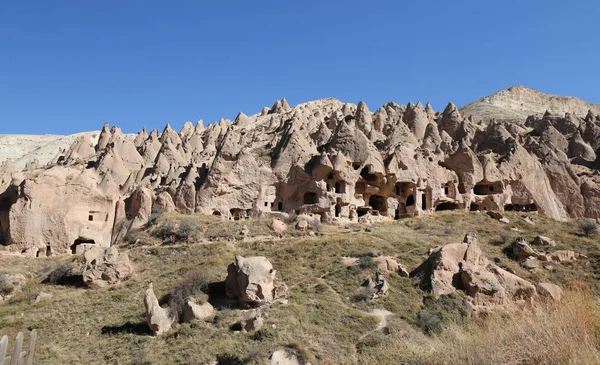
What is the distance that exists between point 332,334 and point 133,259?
13525 millimetres

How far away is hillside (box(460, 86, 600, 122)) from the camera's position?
94.5 m

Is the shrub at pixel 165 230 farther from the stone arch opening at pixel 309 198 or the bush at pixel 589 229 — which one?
the bush at pixel 589 229

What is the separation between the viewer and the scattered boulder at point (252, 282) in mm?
16422

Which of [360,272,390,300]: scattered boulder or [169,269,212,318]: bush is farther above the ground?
[360,272,390,300]: scattered boulder

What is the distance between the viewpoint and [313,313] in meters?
15.6

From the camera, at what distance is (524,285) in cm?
1691

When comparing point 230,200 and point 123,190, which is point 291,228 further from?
point 123,190

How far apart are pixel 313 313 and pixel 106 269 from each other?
10.6m

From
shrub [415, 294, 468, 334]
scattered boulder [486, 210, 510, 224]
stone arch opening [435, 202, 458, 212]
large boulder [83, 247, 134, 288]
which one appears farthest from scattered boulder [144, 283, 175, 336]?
stone arch opening [435, 202, 458, 212]

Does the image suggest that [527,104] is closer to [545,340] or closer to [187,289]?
[187,289]

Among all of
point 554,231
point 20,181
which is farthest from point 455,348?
point 20,181

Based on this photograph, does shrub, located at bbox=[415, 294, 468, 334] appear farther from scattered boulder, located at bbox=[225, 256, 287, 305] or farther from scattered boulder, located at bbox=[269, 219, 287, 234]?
scattered boulder, located at bbox=[269, 219, 287, 234]

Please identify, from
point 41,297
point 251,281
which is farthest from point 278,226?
point 41,297

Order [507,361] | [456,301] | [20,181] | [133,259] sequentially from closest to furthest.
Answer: [507,361] < [456,301] < [133,259] < [20,181]
